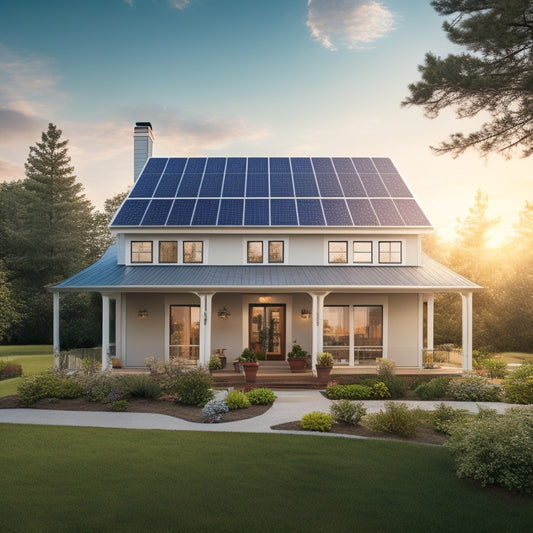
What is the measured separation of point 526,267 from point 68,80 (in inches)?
Result: 1126

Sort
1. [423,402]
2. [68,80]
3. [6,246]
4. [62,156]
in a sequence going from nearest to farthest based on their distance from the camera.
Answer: [423,402]
[68,80]
[6,246]
[62,156]

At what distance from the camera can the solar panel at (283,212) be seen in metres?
19.2

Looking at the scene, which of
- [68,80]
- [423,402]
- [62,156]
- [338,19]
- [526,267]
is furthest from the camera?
[62,156]

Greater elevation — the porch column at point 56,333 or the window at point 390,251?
the window at point 390,251

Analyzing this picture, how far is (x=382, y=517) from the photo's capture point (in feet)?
19.8

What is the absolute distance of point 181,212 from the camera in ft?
65.1

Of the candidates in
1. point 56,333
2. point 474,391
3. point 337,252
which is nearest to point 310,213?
point 337,252

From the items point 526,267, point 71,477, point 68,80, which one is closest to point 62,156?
point 68,80

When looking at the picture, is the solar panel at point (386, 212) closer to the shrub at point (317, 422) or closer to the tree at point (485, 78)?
the shrub at point (317, 422)

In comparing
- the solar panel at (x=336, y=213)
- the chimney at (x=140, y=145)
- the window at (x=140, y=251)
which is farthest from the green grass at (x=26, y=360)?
the solar panel at (x=336, y=213)

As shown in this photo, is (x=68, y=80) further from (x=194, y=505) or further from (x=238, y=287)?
(x=194, y=505)

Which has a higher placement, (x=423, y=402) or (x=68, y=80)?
(x=68, y=80)

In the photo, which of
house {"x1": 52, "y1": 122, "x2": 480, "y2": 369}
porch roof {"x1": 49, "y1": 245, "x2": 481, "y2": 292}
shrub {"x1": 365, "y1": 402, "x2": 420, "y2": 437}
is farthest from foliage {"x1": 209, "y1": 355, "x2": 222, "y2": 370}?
shrub {"x1": 365, "y1": 402, "x2": 420, "y2": 437}

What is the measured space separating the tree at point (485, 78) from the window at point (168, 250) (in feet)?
43.8
